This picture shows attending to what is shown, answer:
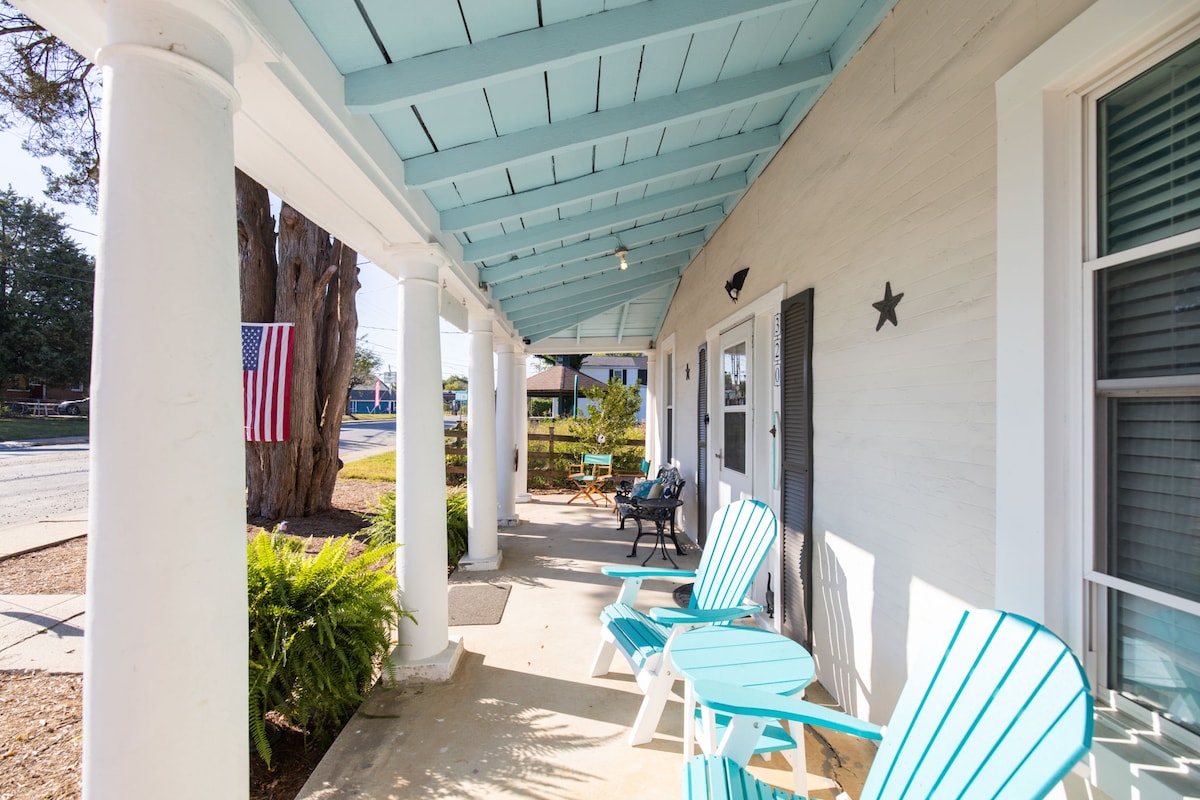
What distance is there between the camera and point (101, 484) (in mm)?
1087

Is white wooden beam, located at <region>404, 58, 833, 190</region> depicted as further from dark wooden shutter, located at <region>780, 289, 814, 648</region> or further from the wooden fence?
the wooden fence

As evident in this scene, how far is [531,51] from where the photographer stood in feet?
5.83

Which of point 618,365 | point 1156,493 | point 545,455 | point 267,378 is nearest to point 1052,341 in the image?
point 1156,493

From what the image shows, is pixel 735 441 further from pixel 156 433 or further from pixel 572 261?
pixel 156 433

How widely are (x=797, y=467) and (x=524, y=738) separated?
190 cm

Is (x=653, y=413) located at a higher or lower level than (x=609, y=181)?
lower

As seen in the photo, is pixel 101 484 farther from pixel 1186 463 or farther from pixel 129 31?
pixel 1186 463

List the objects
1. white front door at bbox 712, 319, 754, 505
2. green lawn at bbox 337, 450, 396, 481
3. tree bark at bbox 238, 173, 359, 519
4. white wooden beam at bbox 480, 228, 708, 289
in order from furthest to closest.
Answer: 1. green lawn at bbox 337, 450, 396, 481
2. tree bark at bbox 238, 173, 359, 519
3. white wooden beam at bbox 480, 228, 708, 289
4. white front door at bbox 712, 319, 754, 505

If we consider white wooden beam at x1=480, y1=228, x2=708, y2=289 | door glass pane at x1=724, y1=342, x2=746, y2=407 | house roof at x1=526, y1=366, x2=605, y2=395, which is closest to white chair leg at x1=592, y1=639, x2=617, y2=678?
door glass pane at x1=724, y1=342, x2=746, y2=407

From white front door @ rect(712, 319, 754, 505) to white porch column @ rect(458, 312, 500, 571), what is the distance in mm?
2101

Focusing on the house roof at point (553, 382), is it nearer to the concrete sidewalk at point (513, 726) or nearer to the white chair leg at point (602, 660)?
the concrete sidewalk at point (513, 726)

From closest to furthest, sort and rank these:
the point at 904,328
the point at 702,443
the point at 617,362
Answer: the point at 904,328 → the point at 702,443 → the point at 617,362

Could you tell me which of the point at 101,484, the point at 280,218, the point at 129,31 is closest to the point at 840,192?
the point at 129,31

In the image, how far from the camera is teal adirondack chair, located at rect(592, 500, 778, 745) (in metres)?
2.28
